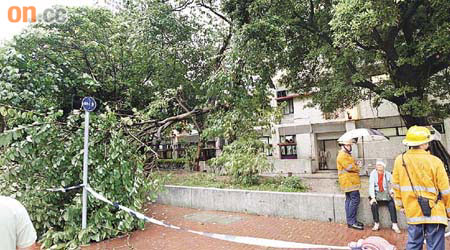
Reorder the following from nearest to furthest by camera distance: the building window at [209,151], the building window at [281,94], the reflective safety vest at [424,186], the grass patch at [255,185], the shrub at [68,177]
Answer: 1. the reflective safety vest at [424,186]
2. the shrub at [68,177]
3. the grass patch at [255,185]
4. the building window at [281,94]
5. the building window at [209,151]

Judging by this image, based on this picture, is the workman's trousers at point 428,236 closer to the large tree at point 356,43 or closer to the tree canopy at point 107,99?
the large tree at point 356,43

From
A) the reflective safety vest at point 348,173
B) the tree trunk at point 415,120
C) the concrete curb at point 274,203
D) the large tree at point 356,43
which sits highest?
the large tree at point 356,43

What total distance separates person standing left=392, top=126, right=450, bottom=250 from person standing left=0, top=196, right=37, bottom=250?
13.6 ft

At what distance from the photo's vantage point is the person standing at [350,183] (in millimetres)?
6359

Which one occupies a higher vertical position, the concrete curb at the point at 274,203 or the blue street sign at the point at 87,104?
the blue street sign at the point at 87,104

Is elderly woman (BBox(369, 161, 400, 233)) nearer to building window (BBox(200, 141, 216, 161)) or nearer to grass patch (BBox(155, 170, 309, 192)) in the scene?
grass patch (BBox(155, 170, 309, 192))

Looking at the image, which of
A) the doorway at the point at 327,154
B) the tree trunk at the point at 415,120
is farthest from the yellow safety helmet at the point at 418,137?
the doorway at the point at 327,154

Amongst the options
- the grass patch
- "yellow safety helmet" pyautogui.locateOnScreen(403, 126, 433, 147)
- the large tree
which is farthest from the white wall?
"yellow safety helmet" pyautogui.locateOnScreen(403, 126, 433, 147)

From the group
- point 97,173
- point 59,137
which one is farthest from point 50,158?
point 97,173

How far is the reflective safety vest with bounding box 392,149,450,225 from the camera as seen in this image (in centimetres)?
375

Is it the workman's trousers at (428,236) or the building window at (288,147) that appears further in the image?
the building window at (288,147)

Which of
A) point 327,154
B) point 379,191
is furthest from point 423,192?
point 327,154

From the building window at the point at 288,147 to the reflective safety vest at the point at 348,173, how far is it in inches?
677

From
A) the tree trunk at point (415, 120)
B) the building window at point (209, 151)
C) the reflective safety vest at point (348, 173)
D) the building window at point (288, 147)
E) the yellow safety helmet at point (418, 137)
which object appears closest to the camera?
the yellow safety helmet at point (418, 137)
